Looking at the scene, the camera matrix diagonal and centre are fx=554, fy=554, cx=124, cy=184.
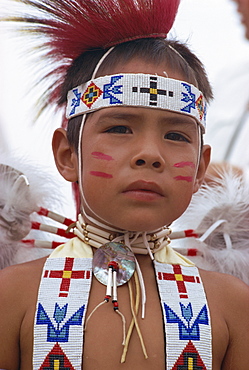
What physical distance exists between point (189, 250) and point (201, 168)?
278mm

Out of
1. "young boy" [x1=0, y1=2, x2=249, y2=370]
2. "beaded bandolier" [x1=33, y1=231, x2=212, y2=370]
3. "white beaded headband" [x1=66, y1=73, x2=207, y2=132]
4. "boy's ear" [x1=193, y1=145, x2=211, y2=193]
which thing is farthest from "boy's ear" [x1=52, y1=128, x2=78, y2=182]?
"boy's ear" [x1=193, y1=145, x2=211, y2=193]

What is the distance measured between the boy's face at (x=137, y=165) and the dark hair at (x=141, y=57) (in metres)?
0.04

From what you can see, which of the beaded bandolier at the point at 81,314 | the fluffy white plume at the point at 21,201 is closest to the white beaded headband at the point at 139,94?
the fluffy white plume at the point at 21,201

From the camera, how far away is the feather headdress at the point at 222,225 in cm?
176

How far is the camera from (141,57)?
5.06 feet

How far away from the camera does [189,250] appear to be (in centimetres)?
180

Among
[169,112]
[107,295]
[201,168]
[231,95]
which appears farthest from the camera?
[231,95]

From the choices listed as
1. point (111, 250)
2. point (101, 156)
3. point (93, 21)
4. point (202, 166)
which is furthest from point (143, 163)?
point (93, 21)

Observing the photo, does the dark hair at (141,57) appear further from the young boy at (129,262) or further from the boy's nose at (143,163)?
the boy's nose at (143,163)

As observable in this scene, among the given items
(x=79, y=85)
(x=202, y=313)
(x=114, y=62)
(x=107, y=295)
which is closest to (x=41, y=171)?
(x=79, y=85)

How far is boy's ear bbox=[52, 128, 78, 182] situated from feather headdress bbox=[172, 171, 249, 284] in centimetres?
47

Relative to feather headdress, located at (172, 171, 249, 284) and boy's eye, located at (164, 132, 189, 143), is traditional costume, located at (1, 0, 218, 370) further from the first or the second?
feather headdress, located at (172, 171, 249, 284)

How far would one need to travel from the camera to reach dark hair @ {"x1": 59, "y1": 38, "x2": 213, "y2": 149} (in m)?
1.55

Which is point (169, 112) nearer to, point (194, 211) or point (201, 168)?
point (201, 168)
